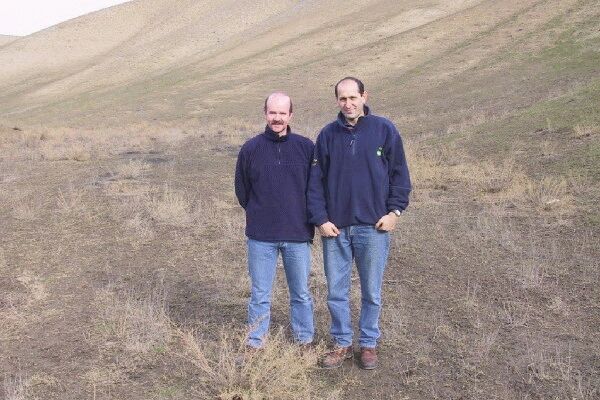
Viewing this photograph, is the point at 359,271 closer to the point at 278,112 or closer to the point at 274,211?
the point at 274,211

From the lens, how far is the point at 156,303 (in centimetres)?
565

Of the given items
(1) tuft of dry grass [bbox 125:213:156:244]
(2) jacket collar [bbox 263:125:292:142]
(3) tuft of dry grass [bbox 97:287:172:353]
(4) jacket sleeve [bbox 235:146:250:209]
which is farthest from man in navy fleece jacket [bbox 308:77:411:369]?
(1) tuft of dry grass [bbox 125:213:156:244]

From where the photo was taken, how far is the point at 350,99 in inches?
157

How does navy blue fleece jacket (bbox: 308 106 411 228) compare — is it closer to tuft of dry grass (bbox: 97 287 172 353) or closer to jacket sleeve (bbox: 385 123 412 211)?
jacket sleeve (bbox: 385 123 412 211)

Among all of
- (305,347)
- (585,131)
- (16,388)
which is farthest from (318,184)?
(585,131)

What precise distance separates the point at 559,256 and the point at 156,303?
4.27 m

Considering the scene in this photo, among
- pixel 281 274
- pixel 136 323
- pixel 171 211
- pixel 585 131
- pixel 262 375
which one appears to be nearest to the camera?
pixel 262 375

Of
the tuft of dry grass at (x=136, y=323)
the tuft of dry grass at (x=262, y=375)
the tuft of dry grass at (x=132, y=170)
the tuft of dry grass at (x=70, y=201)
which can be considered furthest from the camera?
the tuft of dry grass at (x=132, y=170)

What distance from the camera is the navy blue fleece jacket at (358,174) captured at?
13.3 ft

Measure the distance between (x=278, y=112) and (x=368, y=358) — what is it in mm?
1869

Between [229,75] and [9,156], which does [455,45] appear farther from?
[9,156]

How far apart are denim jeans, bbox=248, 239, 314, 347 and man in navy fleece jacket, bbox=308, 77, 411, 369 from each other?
7.8 inches

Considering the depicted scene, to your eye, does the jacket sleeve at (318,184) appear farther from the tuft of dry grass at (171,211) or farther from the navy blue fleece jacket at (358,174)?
the tuft of dry grass at (171,211)

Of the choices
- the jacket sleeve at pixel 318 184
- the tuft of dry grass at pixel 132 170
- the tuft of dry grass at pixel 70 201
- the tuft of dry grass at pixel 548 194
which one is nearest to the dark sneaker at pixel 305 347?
the jacket sleeve at pixel 318 184
